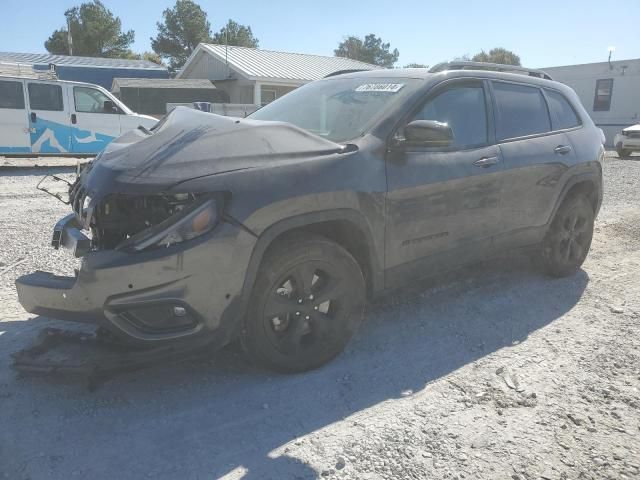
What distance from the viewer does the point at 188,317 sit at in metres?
2.83

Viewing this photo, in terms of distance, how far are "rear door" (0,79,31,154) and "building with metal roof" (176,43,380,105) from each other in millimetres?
12820

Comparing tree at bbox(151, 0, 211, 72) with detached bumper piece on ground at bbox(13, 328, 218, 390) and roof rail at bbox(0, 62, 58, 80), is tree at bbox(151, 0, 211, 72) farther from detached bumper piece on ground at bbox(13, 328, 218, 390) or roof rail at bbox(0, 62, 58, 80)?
detached bumper piece on ground at bbox(13, 328, 218, 390)

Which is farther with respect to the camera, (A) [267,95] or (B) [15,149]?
(A) [267,95]

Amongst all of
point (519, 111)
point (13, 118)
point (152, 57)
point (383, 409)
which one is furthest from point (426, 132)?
point (152, 57)

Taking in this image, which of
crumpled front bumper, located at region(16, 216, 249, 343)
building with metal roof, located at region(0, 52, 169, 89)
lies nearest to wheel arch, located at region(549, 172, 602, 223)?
crumpled front bumper, located at region(16, 216, 249, 343)

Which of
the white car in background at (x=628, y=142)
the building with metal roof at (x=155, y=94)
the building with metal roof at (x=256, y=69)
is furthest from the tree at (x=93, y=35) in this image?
the white car in background at (x=628, y=142)

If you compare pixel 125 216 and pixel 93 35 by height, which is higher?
pixel 93 35

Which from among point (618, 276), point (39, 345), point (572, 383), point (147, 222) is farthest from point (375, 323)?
point (618, 276)

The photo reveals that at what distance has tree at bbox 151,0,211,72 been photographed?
183 ft

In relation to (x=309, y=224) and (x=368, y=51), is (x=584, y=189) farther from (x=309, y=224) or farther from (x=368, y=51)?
(x=368, y=51)

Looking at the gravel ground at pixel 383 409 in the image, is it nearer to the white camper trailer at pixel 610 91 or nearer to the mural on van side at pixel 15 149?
the mural on van side at pixel 15 149

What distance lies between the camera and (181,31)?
56.2 metres

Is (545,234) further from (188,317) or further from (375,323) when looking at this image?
(188,317)

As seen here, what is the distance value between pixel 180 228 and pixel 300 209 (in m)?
0.68
